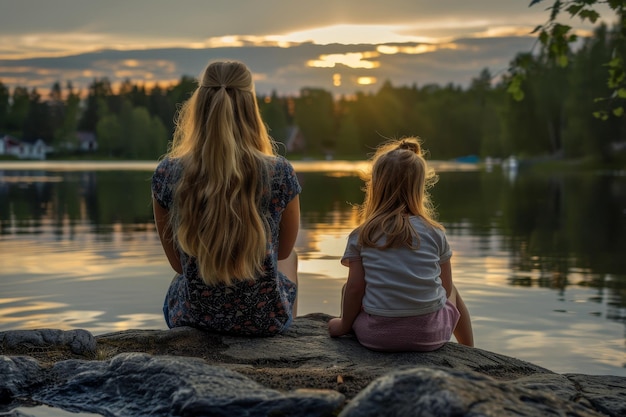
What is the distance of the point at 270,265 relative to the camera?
176 inches

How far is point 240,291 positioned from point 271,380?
90 centimetres

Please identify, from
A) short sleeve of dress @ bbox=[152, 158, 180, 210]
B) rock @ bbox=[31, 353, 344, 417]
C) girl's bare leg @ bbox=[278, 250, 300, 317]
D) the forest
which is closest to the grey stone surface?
rock @ bbox=[31, 353, 344, 417]

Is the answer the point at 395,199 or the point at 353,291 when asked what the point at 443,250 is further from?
the point at 353,291

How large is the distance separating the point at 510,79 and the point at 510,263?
4267 mm

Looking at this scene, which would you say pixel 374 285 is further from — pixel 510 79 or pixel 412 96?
pixel 412 96

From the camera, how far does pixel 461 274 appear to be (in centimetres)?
991

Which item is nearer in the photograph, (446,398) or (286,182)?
(446,398)

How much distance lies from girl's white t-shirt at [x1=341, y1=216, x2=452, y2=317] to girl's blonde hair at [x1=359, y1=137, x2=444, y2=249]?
0.04 m

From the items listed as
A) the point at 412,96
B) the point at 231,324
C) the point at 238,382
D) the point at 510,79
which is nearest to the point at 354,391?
the point at 238,382

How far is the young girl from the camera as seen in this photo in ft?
13.9

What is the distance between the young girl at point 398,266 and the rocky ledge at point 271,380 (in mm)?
116

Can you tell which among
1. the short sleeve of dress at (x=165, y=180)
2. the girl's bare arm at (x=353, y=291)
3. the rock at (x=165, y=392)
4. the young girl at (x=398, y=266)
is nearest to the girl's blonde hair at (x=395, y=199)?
the young girl at (x=398, y=266)

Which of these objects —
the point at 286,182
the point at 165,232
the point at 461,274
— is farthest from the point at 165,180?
the point at 461,274

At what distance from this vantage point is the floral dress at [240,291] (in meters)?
4.42
